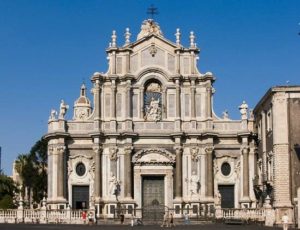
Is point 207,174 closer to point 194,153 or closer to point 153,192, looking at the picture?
point 194,153

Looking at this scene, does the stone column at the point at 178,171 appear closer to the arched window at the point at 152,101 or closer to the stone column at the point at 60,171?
the arched window at the point at 152,101

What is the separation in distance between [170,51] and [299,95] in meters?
13.5

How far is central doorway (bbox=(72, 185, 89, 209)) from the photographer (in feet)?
198

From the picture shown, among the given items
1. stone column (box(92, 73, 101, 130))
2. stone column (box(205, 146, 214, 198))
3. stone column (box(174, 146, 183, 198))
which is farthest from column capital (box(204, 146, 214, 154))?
stone column (box(92, 73, 101, 130))

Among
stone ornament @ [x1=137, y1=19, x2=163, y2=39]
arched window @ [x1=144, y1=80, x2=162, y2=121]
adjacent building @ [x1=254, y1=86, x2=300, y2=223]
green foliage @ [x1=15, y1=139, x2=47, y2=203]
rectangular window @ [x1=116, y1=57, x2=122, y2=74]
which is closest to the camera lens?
adjacent building @ [x1=254, y1=86, x2=300, y2=223]

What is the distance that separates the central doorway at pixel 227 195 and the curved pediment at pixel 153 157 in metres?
4.46

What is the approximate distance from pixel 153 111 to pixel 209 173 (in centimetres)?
648

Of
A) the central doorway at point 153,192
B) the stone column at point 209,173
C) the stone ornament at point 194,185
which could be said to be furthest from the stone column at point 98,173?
the stone column at point 209,173

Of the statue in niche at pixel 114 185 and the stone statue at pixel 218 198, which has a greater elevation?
the statue in niche at pixel 114 185

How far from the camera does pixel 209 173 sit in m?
59.5

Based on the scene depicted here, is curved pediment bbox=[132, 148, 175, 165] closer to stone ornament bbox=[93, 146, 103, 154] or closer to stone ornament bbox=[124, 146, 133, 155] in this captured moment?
stone ornament bbox=[124, 146, 133, 155]

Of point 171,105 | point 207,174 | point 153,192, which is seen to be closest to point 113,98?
point 171,105

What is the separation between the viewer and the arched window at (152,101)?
200ft

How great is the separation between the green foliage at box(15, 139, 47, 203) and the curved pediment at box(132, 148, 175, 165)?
811 inches
